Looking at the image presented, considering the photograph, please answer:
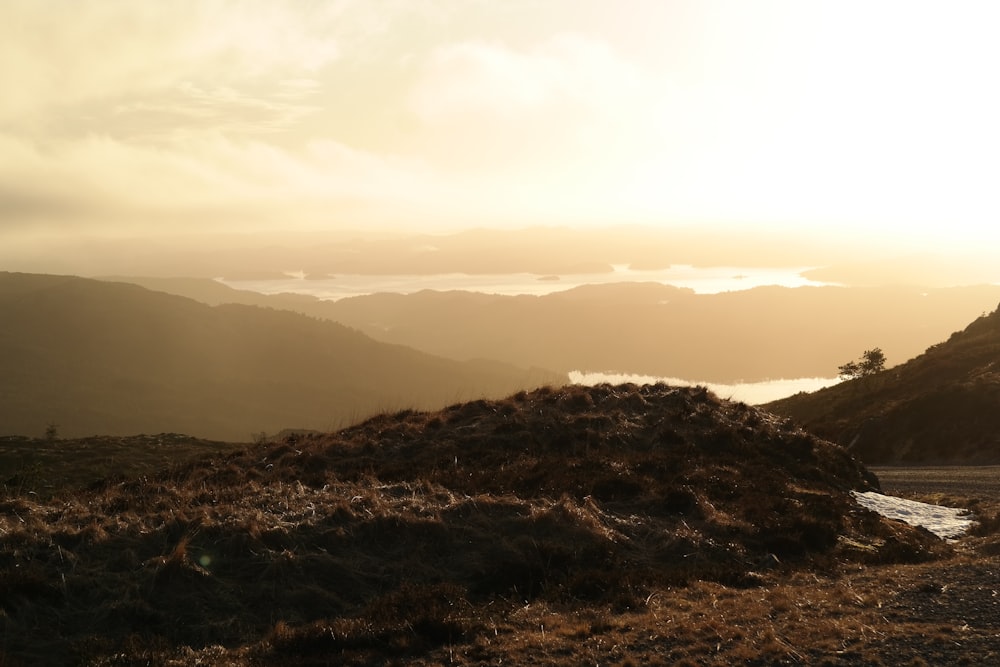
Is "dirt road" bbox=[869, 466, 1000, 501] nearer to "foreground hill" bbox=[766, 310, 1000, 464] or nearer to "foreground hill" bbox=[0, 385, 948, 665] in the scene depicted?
"foreground hill" bbox=[766, 310, 1000, 464]

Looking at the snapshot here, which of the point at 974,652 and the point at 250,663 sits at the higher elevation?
the point at 974,652

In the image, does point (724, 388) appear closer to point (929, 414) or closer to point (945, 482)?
point (945, 482)

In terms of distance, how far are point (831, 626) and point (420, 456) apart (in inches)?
587

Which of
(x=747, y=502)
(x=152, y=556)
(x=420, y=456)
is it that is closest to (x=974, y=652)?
(x=747, y=502)

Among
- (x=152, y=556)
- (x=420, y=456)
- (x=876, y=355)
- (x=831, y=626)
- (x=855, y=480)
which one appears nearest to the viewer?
(x=831, y=626)

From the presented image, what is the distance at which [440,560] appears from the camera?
13.5 metres

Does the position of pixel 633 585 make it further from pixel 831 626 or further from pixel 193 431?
pixel 193 431

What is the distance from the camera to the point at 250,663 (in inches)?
366

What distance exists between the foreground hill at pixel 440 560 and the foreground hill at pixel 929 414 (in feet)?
77.5

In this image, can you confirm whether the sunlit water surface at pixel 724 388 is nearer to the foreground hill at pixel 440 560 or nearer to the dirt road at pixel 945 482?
the dirt road at pixel 945 482

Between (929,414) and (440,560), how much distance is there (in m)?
45.1

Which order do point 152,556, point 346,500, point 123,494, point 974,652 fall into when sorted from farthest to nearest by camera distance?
point 123,494 → point 346,500 → point 152,556 → point 974,652

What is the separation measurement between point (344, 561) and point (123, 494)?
315 inches

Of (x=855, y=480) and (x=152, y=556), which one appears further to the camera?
(x=855, y=480)
